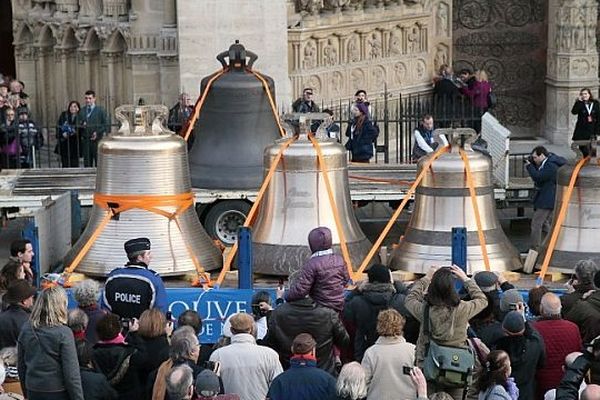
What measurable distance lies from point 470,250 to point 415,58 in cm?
1192

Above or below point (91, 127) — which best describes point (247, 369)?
below

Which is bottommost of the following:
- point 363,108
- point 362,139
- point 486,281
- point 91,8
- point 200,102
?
point 486,281

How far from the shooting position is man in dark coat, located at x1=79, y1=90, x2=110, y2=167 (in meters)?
21.5

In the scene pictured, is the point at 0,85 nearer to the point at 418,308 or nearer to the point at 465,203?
the point at 465,203

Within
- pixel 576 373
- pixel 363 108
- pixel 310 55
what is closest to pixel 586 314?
pixel 576 373

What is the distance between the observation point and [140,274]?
12125 mm

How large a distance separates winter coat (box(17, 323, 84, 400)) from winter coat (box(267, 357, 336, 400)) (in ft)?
3.67

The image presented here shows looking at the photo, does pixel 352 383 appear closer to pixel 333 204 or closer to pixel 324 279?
pixel 324 279

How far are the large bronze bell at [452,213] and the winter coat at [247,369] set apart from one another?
3673mm

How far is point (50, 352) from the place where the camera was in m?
10.8

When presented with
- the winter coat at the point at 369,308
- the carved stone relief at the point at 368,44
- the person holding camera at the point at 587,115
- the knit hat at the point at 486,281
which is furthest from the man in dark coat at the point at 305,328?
the carved stone relief at the point at 368,44

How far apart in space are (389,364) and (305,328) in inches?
36.1

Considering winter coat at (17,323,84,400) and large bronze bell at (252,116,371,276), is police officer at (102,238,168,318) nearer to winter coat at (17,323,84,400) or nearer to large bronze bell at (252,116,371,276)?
winter coat at (17,323,84,400)

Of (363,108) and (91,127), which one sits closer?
(363,108)
